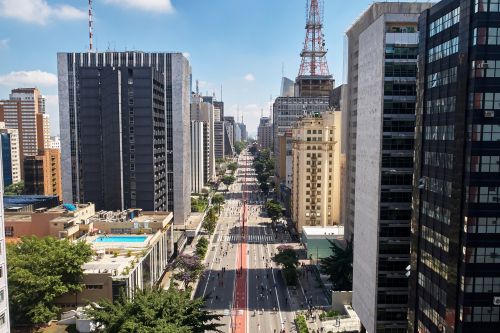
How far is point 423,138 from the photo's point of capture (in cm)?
4412

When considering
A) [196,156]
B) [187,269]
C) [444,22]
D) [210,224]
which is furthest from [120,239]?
[196,156]

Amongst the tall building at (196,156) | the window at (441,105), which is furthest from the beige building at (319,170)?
the window at (441,105)

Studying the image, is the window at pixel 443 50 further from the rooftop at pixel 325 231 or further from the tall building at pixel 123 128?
the tall building at pixel 123 128

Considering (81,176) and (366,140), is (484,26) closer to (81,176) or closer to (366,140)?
(366,140)

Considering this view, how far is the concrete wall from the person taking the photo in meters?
55.5

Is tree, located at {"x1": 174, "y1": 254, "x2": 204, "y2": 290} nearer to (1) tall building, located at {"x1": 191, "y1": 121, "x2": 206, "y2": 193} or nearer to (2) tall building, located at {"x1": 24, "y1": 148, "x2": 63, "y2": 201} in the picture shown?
(1) tall building, located at {"x1": 191, "y1": 121, "x2": 206, "y2": 193}

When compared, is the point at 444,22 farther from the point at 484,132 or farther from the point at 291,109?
the point at 291,109

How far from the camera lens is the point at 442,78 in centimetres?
3994

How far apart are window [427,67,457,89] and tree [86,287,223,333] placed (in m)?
31.5

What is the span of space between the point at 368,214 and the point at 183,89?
224 ft

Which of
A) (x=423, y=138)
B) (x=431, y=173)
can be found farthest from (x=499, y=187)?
(x=423, y=138)

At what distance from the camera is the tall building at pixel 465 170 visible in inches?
1368

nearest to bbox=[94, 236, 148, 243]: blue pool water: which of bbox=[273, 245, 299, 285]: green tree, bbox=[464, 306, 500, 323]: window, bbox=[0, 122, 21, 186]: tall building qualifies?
bbox=[273, 245, 299, 285]: green tree

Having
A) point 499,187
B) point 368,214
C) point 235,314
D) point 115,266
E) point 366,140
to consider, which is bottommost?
point 235,314
